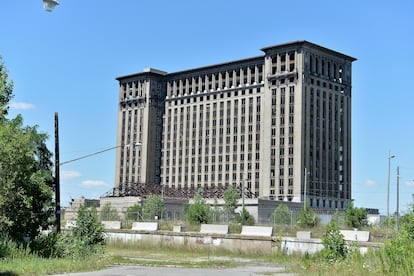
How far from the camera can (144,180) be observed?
173m

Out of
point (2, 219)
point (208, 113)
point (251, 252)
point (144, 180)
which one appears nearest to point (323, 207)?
point (208, 113)

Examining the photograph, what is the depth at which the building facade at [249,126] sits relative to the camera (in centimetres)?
14338

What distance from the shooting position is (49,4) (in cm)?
1441

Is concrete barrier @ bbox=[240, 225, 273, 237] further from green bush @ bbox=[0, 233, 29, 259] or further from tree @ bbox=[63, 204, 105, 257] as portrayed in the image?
green bush @ bbox=[0, 233, 29, 259]

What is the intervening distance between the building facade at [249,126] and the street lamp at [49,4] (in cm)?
11811

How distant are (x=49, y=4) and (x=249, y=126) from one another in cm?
14402

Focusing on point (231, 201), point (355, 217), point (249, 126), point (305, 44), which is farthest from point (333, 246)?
point (249, 126)

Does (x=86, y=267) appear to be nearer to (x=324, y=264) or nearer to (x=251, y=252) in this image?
(x=324, y=264)

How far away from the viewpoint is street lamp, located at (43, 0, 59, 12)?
14328mm

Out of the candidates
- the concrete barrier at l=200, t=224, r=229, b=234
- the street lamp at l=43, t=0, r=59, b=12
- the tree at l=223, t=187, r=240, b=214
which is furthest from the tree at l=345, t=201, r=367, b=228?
the street lamp at l=43, t=0, r=59, b=12

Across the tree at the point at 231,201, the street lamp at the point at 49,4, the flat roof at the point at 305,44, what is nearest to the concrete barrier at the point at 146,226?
the street lamp at the point at 49,4

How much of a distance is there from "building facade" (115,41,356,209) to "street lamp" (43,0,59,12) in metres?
118

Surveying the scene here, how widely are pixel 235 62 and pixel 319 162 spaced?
1399 inches

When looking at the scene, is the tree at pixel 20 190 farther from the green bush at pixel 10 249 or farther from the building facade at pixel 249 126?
the building facade at pixel 249 126
